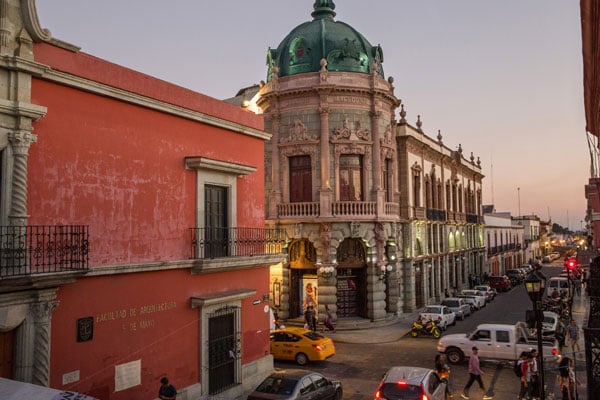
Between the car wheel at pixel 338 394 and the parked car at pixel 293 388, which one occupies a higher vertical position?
the parked car at pixel 293 388

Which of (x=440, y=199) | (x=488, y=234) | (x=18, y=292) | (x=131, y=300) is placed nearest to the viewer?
(x=18, y=292)

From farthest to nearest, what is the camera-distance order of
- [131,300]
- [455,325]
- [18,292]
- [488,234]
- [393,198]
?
[488,234] < [393,198] < [455,325] < [131,300] < [18,292]

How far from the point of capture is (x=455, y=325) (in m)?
30.0

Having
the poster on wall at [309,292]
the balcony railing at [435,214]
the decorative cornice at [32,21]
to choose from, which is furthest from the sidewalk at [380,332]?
the decorative cornice at [32,21]

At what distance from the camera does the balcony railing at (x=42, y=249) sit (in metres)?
10.3

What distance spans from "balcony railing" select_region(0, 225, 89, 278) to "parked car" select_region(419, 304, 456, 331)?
20.4 m

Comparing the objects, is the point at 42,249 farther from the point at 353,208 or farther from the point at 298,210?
the point at 353,208

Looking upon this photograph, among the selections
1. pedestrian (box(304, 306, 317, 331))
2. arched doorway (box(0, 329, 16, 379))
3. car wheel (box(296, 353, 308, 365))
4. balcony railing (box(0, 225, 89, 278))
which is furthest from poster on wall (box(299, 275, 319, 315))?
arched doorway (box(0, 329, 16, 379))

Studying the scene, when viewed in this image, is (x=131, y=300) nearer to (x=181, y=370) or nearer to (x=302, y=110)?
(x=181, y=370)

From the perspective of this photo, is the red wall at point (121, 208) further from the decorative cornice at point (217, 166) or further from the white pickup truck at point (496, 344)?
the white pickup truck at point (496, 344)

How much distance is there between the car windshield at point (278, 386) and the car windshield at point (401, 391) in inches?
91.9

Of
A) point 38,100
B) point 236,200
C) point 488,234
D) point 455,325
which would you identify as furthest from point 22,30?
point 488,234

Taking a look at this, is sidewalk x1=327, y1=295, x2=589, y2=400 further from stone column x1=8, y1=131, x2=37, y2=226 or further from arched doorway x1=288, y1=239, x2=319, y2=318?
stone column x1=8, y1=131, x2=37, y2=226

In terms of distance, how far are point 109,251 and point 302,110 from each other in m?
19.2
